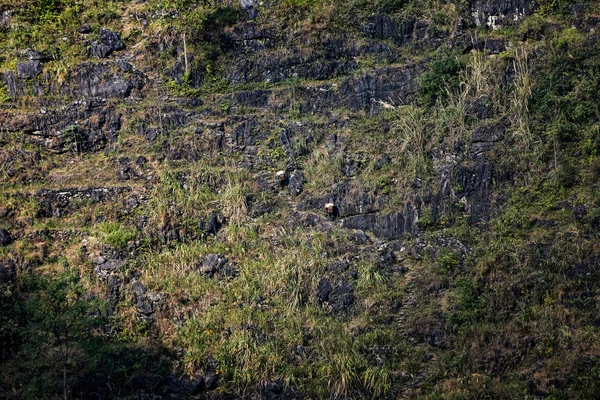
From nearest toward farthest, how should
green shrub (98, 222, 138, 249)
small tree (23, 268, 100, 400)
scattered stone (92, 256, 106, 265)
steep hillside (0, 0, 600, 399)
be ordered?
small tree (23, 268, 100, 400), steep hillside (0, 0, 600, 399), scattered stone (92, 256, 106, 265), green shrub (98, 222, 138, 249)

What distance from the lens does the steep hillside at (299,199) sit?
673 inches

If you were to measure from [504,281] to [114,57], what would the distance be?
13488 mm

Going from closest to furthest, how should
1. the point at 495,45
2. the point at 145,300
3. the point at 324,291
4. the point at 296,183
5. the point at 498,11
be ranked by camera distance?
the point at 324,291 → the point at 145,300 → the point at 296,183 → the point at 495,45 → the point at 498,11

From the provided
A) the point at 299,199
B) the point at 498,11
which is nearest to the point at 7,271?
the point at 299,199

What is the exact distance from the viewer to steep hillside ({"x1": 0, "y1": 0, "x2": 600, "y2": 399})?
56.1ft

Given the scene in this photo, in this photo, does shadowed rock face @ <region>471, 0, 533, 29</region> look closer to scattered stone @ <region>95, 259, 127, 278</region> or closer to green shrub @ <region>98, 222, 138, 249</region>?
green shrub @ <region>98, 222, 138, 249</region>

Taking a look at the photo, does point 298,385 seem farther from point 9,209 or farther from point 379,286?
point 9,209

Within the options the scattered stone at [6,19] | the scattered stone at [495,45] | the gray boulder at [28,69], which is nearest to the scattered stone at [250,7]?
the gray boulder at [28,69]

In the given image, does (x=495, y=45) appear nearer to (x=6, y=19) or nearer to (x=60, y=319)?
(x=60, y=319)

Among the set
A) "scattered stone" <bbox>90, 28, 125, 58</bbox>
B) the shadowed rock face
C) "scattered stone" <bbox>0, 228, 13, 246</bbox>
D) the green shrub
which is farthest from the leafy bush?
"scattered stone" <bbox>0, 228, 13, 246</bbox>

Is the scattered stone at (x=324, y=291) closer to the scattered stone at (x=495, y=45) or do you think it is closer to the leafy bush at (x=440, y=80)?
the leafy bush at (x=440, y=80)

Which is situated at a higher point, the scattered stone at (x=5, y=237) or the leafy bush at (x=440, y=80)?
the leafy bush at (x=440, y=80)

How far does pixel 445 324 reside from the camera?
17.3m

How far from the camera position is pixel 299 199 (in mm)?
20484
